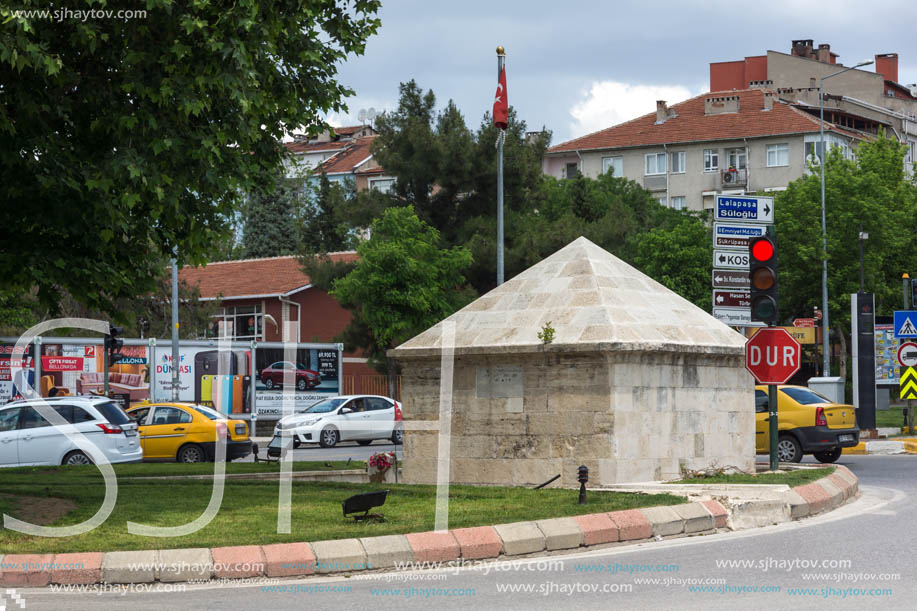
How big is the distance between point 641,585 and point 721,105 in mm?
72296

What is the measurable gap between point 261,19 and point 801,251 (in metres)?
45.3

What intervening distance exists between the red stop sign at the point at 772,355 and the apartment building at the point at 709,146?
188ft

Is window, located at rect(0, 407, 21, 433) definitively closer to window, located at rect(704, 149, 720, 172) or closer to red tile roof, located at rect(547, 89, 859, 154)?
red tile roof, located at rect(547, 89, 859, 154)

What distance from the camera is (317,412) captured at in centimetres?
3297

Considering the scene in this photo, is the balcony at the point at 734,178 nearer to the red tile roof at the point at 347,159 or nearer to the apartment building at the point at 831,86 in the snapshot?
the apartment building at the point at 831,86

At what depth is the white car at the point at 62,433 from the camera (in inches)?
846

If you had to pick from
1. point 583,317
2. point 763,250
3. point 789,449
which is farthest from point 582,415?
point 789,449

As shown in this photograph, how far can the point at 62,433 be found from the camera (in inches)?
861

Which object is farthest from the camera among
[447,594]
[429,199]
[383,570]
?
[429,199]

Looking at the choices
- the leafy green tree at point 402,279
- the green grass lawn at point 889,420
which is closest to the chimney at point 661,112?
the green grass lawn at point 889,420

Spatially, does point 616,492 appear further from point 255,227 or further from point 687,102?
point 687,102

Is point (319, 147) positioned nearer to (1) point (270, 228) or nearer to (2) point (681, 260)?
(1) point (270, 228)

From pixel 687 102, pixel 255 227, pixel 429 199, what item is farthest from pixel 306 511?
pixel 687 102

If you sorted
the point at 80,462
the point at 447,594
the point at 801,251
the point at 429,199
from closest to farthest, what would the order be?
the point at 447,594 → the point at 80,462 → the point at 429,199 → the point at 801,251
